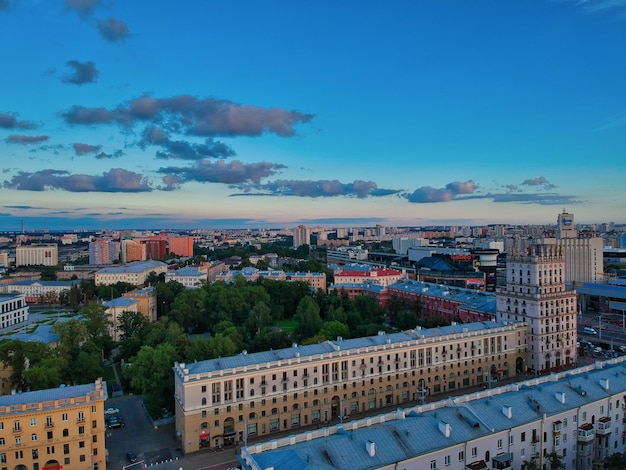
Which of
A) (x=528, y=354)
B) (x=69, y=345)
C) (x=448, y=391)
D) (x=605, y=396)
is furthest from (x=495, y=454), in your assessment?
(x=69, y=345)

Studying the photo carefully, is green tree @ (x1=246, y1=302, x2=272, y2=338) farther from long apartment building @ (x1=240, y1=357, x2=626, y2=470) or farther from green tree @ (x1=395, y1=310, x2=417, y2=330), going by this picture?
long apartment building @ (x1=240, y1=357, x2=626, y2=470)

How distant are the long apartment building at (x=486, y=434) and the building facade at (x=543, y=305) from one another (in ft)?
67.0

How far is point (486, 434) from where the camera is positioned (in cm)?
2681

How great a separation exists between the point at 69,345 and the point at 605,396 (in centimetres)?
5119

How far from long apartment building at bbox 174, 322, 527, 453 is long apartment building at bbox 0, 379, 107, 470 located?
254 inches

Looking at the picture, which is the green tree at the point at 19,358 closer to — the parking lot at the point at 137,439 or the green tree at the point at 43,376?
the green tree at the point at 43,376

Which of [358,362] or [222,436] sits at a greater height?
[358,362]

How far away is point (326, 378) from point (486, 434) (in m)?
18.2

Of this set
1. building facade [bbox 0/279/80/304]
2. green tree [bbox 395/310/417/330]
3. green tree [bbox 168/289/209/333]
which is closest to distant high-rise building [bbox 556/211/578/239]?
green tree [bbox 395/310/417/330]

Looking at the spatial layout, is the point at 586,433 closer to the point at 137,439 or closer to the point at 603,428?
the point at 603,428

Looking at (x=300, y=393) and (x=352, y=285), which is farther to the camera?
(x=352, y=285)

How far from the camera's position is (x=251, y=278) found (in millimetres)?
115500

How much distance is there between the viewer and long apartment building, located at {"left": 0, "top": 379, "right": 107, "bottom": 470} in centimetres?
3047

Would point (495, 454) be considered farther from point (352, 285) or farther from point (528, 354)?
point (352, 285)
